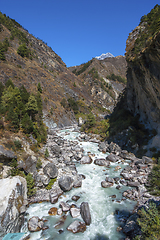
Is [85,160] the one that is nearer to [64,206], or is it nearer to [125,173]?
[125,173]

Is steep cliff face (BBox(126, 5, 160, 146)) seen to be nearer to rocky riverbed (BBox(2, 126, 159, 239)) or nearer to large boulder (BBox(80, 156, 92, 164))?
rocky riverbed (BBox(2, 126, 159, 239))

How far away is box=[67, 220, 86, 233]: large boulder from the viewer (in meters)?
10.5

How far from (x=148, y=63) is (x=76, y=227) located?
23.8 meters

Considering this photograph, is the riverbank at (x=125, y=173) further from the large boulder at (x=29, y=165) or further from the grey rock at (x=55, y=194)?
the large boulder at (x=29, y=165)

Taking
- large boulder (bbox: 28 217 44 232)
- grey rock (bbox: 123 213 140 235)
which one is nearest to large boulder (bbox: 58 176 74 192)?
large boulder (bbox: 28 217 44 232)

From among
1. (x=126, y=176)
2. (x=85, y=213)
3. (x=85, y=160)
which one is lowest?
(x=85, y=213)

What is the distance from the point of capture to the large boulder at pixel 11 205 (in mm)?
9359

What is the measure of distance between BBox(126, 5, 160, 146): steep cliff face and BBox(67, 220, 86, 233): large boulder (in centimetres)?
1879

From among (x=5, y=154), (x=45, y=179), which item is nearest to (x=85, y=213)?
(x=45, y=179)

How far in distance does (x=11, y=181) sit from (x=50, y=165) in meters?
6.14

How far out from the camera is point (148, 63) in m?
20.4

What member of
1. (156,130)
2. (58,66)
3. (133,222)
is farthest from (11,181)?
(58,66)

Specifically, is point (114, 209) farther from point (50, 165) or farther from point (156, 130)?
point (156, 130)

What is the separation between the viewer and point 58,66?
9400 cm
